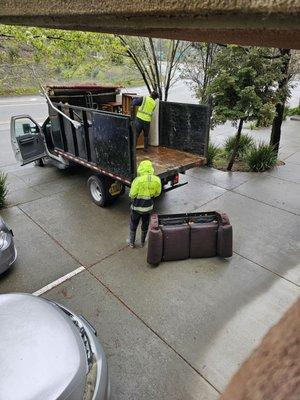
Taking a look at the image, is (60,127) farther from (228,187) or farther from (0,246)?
(228,187)

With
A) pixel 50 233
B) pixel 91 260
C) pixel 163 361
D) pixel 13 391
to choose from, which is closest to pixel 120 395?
pixel 163 361

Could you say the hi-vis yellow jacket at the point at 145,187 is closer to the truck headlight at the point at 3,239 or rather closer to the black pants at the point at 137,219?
the black pants at the point at 137,219

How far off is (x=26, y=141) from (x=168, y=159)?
408cm

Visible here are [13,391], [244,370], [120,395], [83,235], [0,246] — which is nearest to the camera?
[244,370]

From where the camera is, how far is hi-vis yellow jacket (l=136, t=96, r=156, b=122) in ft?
23.0

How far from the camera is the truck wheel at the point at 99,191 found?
6918mm

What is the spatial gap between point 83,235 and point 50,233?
2.30ft

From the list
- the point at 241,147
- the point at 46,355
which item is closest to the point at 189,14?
the point at 46,355

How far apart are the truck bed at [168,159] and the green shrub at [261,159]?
3.34m

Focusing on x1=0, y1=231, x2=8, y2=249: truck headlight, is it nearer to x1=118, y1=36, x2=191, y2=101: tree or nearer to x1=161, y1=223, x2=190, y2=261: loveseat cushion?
x1=161, y1=223, x2=190, y2=261: loveseat cushion

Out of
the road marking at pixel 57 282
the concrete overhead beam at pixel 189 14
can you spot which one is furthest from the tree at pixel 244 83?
the concrete overhead beam at pixel 189 14

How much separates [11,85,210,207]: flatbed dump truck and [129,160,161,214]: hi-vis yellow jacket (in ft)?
2.47

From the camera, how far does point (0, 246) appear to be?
4.73 metres

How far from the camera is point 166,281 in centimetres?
485
